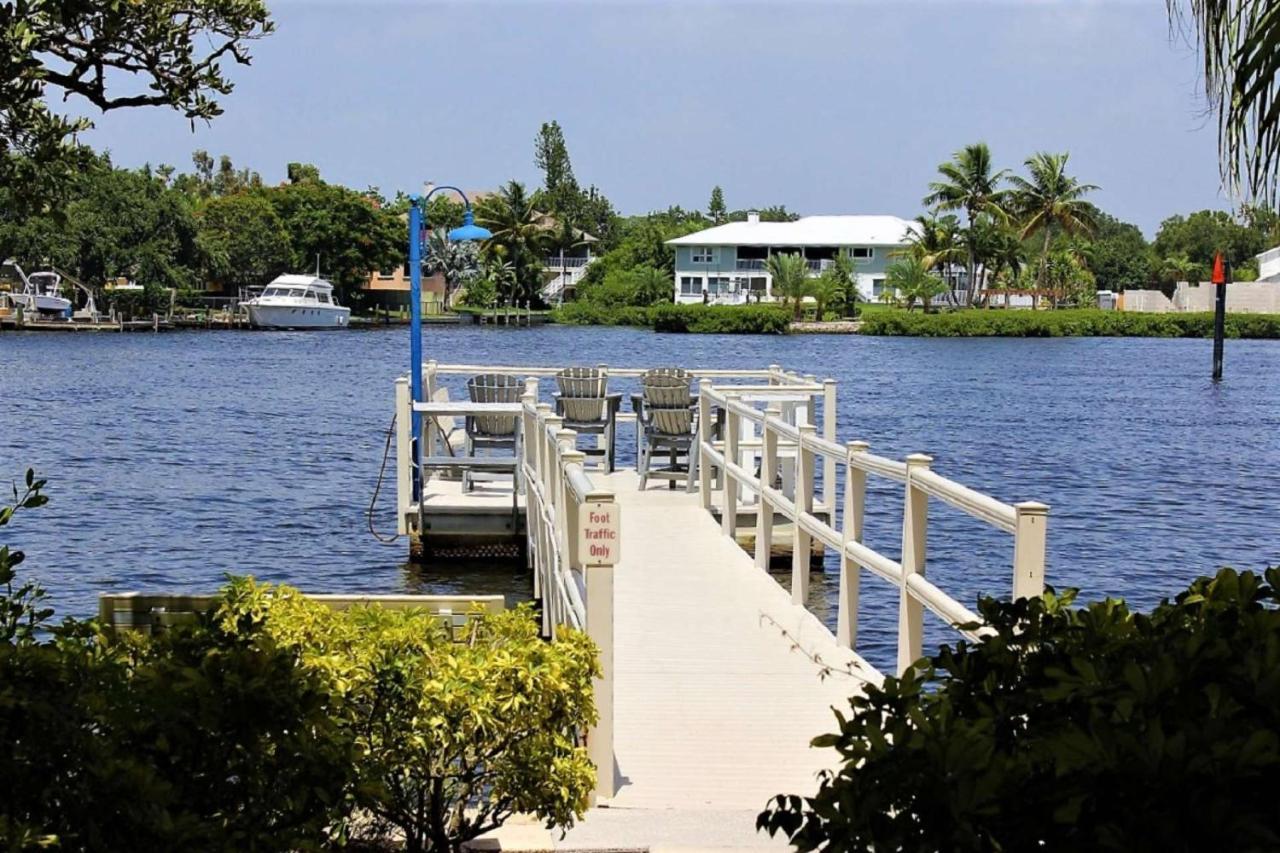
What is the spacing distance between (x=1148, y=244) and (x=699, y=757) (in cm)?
15950

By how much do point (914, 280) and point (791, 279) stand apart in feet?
26.0

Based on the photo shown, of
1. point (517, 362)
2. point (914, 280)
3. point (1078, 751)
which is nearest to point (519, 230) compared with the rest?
point (914, 280)

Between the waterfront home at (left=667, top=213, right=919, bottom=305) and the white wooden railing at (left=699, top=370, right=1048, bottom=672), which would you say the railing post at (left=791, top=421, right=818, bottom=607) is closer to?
the white wooden railing at (left=699, top=370, right=1048, bottom=672)

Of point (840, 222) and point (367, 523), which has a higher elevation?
point (840, 222)

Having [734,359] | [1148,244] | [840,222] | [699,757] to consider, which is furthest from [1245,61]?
[1148,244]

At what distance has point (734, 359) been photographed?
70.5 m

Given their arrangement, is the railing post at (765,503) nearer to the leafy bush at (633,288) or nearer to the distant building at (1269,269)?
the distant building at (1269,269)

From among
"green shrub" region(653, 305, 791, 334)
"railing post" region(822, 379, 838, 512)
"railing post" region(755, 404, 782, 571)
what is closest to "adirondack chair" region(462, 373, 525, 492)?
"railing post" region(822, 379, 838, 512)

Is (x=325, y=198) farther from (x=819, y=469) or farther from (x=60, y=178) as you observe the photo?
(x=60, y=178)

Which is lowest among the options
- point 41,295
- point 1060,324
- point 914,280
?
point 1060,324

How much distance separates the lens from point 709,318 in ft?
327

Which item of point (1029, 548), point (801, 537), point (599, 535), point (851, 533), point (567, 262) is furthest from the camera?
point (567, 262)

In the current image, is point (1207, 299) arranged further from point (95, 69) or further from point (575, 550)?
point (95, 69)

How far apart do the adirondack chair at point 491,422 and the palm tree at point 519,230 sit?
100612 millimetres
